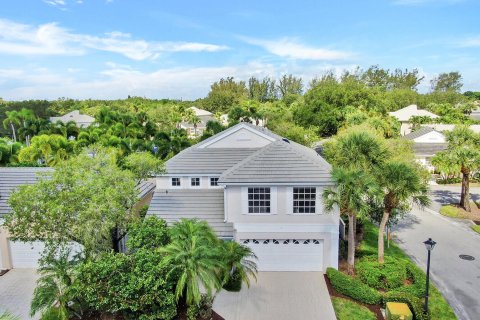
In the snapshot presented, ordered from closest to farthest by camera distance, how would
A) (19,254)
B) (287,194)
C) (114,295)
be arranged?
1. (114,295)
2. (287,194)
3. (19,254)

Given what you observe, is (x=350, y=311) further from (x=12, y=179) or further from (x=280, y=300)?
(x=12, y=179)

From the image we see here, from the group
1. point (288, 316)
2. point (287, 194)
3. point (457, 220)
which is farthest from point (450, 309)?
point (457, 220)

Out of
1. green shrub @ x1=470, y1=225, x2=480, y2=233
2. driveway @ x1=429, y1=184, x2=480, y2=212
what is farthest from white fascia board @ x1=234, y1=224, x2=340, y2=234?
driveway @ x1=429, y1=184, x2=480, y2=212

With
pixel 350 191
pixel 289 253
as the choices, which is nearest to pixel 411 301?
pixel 350 191

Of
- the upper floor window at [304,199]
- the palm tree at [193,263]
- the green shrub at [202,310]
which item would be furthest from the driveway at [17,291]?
the upper floor window at [304,199]

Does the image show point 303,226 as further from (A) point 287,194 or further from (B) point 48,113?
(B) point 48,113

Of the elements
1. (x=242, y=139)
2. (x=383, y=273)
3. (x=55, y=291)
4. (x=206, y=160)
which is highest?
(x=242, y=139)

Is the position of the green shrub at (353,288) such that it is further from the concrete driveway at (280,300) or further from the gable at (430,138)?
the gable at (430,138)
